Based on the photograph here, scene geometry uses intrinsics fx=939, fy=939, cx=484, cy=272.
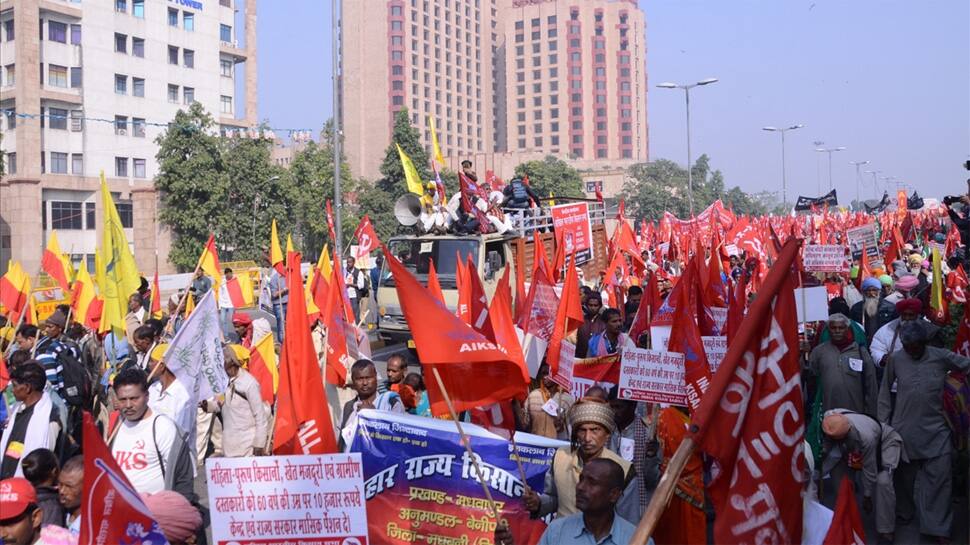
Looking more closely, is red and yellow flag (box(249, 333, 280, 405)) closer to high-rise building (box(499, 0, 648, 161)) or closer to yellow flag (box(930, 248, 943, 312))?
yellow flag (box(930, 248, 943, 312))

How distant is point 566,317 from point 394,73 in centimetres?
10609

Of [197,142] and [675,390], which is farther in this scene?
[197,142]

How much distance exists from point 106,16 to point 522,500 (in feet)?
155

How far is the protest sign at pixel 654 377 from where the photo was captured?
5.51 metres

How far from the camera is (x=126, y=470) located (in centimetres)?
459

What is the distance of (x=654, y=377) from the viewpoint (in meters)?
5.55

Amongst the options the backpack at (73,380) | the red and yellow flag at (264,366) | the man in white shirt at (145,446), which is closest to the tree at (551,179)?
the red and yellow flag at (264,366)

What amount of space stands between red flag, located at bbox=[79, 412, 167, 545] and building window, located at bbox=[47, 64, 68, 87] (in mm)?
45070

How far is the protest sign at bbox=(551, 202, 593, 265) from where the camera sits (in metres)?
15.6

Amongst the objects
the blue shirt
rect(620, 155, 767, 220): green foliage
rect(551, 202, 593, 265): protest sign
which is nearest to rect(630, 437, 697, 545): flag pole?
the blue shirt

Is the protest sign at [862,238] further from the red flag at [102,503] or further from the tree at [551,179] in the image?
the tree at [551,179]

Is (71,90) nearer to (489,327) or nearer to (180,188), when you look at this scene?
(180,188)

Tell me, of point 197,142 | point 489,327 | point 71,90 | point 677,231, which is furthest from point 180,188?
point 489,327

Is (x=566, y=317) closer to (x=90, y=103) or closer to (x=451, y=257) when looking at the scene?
(x=451, y=257)
